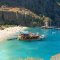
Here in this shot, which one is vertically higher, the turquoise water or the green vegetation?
the green vegetation

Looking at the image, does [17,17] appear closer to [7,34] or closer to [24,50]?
[7,34]

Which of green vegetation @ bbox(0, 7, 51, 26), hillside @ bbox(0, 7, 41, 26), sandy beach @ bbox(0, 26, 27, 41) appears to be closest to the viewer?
sandy beach @ bbox(0, 26, 27, 41)

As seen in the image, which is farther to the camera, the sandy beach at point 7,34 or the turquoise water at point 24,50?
the sandy beach at point 7,34

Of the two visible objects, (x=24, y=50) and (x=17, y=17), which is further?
(x=17, y=17)

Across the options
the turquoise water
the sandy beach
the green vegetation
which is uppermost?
the green vegetation

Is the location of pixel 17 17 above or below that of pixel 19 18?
above

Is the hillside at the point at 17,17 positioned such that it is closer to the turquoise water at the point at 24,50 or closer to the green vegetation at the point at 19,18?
the green vegetation at the point at 19,18

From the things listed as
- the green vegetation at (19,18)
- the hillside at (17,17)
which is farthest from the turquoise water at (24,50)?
the hillside at (17,17)

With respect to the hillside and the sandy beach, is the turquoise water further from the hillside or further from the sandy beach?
the hillside

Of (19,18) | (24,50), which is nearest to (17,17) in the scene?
(19,18)

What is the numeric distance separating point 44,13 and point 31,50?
111410 millimetres

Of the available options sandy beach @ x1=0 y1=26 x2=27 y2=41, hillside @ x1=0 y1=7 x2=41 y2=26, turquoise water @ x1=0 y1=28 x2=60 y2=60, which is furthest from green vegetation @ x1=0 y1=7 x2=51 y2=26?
turquoise water @ x1=0 y1=28 x2=60 y2=60

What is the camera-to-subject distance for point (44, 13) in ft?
647

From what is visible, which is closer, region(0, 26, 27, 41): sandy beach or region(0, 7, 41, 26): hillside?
region(0, 26, 27, 41): sandy beach
